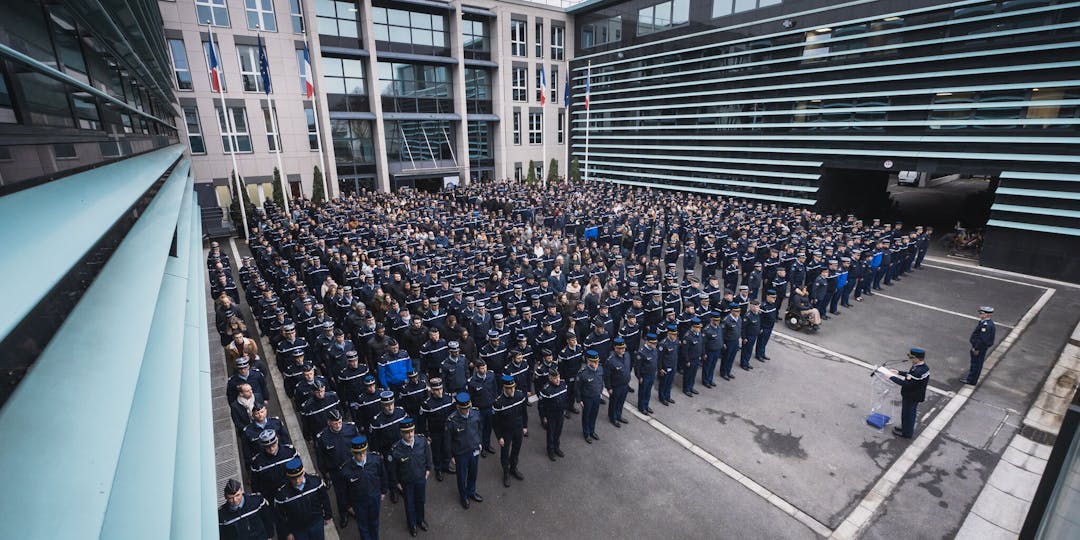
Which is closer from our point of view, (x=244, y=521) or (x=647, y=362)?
(x=244, y=521)

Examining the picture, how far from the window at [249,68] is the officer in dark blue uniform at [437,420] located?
26833mm

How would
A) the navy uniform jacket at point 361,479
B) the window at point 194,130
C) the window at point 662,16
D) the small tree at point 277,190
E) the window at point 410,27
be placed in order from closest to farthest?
1. the navy uniform jacket at point 361,479
2. the window at point 194,130
3. the small tree at point 277,190
4. the window at point 662,16
5. the window at point 410,27

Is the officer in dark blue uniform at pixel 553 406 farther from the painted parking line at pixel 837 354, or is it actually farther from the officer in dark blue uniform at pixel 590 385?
the painted parking line at pixel 837 354

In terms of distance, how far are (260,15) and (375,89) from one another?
7.09 meters

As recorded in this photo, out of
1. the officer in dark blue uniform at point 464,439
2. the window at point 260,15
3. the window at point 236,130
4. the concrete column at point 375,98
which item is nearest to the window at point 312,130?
the window at point 236,130

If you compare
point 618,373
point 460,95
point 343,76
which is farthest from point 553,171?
point 618,373

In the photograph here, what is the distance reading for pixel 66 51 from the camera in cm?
391

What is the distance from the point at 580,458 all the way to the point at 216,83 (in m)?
24.1

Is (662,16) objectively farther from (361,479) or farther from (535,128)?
(361,479)

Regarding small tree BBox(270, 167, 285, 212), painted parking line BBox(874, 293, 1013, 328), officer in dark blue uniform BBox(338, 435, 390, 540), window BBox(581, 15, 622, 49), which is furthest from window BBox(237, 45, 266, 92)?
painted parking line BBox(874, 293, 1013, 328)

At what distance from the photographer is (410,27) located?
3397 cm

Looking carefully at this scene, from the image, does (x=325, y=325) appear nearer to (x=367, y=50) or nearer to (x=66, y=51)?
(x=66, y=51)

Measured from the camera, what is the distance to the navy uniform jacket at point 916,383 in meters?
8.97

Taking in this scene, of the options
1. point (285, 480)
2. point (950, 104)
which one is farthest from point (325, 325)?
point (950, 104)
